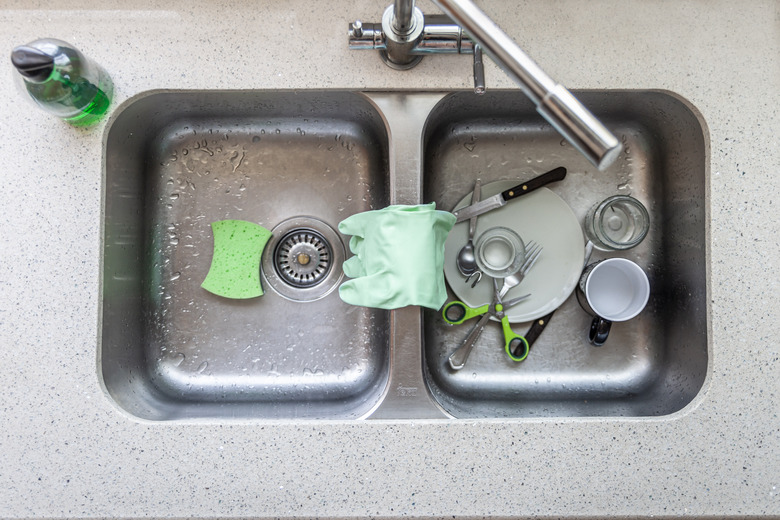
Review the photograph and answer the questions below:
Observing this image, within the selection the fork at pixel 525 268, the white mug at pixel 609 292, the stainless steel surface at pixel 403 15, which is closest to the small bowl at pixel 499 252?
the fork at pixel 525 268

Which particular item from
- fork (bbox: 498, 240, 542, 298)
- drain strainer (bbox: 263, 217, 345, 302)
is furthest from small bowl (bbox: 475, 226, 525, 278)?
drain strainer (bbox: 263, 217, 345, 302)

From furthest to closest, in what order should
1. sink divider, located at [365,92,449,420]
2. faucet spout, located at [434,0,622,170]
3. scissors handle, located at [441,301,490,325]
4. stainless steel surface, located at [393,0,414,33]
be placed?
scissors handle, located at [441,301,490,325], sink divider, located at [365,92,449,420], stainless steel surface, located at [393,0,414,33], faucet spout, located at [434,0,622,170]

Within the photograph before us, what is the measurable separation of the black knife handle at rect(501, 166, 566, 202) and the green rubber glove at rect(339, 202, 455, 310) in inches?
6.8

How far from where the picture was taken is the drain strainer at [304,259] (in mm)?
916

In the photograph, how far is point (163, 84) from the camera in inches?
30.1

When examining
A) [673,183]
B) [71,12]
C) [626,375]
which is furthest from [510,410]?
[71,12]

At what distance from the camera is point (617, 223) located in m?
0.89

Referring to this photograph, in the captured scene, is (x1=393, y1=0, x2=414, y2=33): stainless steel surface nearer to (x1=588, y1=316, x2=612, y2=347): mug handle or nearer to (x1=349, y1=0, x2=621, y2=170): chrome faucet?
(x1=349, y1=0, x2=621, y2=170): chrome faucet

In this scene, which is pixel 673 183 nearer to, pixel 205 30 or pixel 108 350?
pixel 205 30

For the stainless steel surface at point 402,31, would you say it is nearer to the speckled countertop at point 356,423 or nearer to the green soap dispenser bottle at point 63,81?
the speckled countertop at point 356,423

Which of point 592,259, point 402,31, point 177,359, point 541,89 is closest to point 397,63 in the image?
point 402,31

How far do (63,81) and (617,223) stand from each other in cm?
90

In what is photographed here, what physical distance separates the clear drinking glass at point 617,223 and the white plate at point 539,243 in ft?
0.09

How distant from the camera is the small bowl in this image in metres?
0.87
